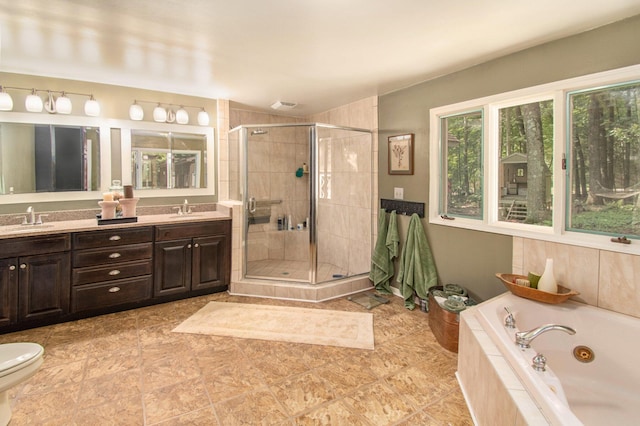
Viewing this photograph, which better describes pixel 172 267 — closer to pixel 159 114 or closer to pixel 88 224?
pixel 88 224

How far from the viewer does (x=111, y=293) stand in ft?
10.0

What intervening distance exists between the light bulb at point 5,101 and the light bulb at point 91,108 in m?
0.55

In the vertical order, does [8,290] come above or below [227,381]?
above

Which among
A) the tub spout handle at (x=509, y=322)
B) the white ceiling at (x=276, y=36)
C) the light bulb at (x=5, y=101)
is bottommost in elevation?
the tub spout handle at (x=509, y=322)

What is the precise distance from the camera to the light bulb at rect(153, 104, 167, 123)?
3549 mm

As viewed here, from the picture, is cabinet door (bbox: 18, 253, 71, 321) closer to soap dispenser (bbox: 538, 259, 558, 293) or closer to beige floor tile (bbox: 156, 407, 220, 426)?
beige floor tile (bbox: 156, 407, 220, 426)

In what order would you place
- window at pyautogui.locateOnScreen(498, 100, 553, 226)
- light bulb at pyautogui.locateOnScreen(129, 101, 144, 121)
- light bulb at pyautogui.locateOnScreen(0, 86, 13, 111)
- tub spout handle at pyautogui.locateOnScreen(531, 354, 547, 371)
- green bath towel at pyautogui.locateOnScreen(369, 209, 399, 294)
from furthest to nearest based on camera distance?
green bath towel at pyautogui.locateOnScreen(369, 209, 399, 294) < light bulb at pyautogui.locateOnScreen(129, 101, 144, 121) < light bulb at pyautogui.locateOnScreen(0, 86, 13, 111) < window at pyautogui.locateOnScreen(498, 100, 553, 226) < tub spout handle at pyautogui.locateOnScreen(531, 354, 547, 371)

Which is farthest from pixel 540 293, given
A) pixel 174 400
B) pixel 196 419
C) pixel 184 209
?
pixel 184 209

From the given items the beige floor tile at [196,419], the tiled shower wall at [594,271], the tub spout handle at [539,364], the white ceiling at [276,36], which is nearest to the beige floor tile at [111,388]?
the beige floor tile at [196,419]

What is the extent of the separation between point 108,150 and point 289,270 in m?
2.37

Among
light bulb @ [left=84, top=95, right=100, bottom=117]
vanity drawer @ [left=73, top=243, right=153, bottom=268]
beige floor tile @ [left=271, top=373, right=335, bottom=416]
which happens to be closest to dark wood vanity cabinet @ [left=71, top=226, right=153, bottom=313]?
vanity drawer @ [left=73, top=243, right=153, bottom=268]

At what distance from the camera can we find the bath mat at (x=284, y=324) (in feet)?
8.73

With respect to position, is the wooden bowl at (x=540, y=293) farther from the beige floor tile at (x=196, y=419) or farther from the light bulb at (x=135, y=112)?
the light bulb at (x=135, y=112)

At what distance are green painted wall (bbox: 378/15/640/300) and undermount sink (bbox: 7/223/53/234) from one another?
3295 millimetres
